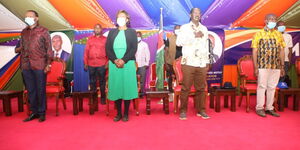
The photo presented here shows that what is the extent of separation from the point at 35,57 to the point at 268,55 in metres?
3.82

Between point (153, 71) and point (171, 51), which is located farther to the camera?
point (153, 71)

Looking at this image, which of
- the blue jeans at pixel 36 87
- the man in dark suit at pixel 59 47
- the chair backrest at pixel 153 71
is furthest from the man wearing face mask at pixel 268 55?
the man in dark suit at pixel 59 47

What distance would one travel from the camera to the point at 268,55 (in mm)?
4129

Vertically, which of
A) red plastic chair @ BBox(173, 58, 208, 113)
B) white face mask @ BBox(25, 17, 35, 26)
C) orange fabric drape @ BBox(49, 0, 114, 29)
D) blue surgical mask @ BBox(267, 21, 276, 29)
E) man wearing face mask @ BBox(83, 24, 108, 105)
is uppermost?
orange fabric drape @ BBox(49, 0, 114, 29)

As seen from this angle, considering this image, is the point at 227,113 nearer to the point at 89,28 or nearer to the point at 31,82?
the point at 31,82

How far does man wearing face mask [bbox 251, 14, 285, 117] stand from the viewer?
4113 millimetres

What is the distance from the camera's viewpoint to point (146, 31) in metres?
6.71

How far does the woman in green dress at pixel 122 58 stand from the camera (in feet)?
12.6

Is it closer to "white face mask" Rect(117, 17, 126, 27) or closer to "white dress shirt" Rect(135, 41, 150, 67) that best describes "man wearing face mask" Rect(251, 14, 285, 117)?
"white face mask" Rect(117, 17, 126, 27)

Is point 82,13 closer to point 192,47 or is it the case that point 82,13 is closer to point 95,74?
point 95,74

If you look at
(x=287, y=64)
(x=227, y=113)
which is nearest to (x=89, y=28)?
→ (x=227, y=113)

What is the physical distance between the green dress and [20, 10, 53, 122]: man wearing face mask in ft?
3.51

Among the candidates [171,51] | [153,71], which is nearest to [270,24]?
[171,51]

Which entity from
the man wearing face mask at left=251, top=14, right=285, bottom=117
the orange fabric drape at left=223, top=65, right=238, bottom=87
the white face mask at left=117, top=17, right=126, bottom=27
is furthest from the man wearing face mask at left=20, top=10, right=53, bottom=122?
the orange fabric drape at left=223, top=65, right=238, bottom=87
